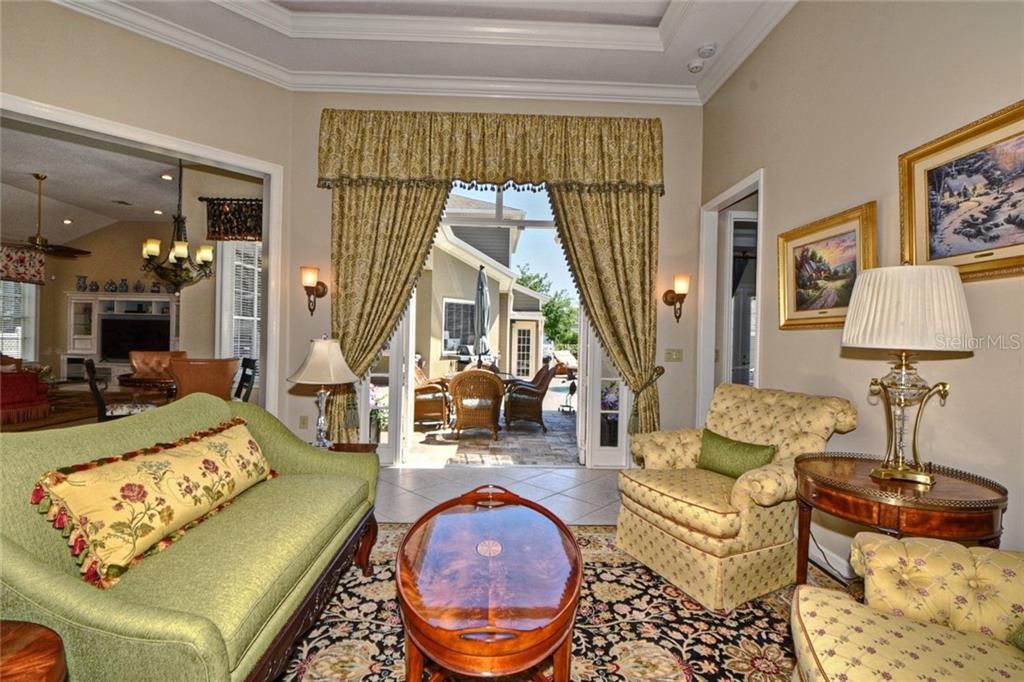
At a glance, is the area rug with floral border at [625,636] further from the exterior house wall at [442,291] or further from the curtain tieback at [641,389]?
the exterior house wall at [442,291]

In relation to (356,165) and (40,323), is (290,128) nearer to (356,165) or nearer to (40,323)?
(356,165)

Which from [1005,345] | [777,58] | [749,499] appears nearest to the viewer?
[1005,345]

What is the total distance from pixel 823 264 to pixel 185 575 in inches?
133

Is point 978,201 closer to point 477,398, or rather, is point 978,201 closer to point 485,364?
point 477,398

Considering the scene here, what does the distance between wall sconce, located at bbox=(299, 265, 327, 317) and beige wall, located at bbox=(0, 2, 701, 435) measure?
0.23 feet

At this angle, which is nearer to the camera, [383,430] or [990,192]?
[990,192]

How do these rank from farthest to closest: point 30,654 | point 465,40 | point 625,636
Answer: point 465,40, point 625,636, point 30,654

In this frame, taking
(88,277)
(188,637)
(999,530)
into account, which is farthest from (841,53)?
(88,277)

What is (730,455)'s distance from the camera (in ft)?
9.02

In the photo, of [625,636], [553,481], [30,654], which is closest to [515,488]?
[553,481]

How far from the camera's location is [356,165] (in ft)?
13.5

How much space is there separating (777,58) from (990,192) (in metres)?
1.88

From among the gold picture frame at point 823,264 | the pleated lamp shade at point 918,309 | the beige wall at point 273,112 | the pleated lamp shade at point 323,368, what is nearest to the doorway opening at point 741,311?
the beige wall at point 273,112

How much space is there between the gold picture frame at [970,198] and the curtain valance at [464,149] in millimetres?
2338
